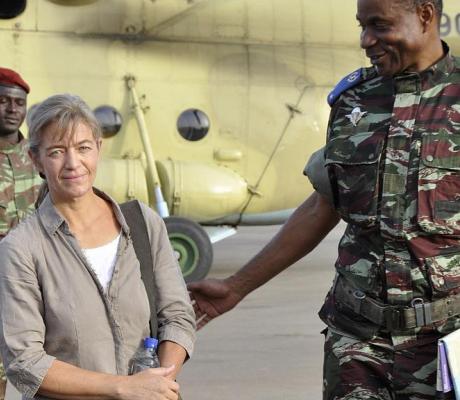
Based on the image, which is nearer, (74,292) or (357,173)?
(74,292)

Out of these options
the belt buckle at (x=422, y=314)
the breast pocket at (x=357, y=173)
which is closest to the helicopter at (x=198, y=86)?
the breast pocket at (x=357, y=173)

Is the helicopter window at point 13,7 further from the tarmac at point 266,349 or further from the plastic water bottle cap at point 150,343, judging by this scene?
the plastic water bottle cap at point 150,343

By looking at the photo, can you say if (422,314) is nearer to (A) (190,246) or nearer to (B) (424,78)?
(B) (424,78)

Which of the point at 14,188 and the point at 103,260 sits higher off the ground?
the point at 103,260

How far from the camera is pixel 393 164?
294cm

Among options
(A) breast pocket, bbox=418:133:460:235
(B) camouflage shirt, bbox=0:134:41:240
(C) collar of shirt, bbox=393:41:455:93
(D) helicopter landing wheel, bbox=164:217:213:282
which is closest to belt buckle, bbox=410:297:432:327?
(A) breast pocket, bbox=418:133:460:235

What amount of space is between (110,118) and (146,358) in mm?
7484

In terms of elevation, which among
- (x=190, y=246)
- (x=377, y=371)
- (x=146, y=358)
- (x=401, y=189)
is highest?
(x=401, y=189)

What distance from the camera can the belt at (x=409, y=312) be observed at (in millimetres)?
2838

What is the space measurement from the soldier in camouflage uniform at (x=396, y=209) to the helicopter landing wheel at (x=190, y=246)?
20.9ft

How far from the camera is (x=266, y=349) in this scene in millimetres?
7289

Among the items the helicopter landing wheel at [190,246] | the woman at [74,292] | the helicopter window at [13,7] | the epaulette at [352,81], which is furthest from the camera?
the helicopter window at [13,7]

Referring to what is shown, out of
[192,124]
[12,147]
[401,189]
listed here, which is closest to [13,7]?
[192,124]

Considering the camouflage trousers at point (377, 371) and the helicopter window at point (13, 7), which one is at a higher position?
the helicopter window at point (13, 7)
